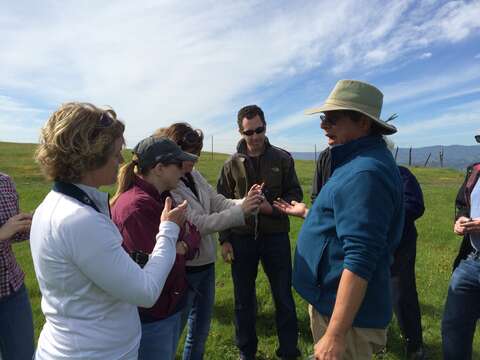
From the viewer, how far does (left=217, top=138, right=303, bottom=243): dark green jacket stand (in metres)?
4.30

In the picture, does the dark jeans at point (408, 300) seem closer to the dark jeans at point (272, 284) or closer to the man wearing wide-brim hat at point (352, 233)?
the dark jeans at point (272, 284)

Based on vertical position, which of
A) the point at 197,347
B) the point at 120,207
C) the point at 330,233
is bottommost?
the point at 197,347

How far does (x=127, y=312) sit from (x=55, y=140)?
3.35 feet

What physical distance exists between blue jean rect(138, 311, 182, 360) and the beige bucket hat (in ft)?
6.29

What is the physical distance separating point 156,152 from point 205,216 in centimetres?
89

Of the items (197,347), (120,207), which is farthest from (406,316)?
(120,207)

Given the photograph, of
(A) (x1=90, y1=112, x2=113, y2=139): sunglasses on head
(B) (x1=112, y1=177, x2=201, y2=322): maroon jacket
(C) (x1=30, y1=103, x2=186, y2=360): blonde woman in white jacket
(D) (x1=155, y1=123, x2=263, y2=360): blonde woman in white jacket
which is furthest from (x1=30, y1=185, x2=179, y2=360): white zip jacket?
(D) (x1=155, y1=123, x2=263, y2=360): blonde woman in white jacket

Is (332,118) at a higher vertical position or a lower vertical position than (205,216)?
higher

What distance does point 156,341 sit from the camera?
2572 mm

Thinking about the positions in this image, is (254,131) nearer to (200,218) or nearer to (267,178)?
(267,178)

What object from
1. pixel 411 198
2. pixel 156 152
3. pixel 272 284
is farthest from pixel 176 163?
pixel 411 198

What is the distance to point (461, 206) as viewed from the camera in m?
3.71

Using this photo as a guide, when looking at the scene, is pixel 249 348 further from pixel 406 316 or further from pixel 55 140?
pixel 55 140

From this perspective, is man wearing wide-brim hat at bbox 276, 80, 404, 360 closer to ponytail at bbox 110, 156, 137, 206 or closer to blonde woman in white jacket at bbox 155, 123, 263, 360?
blonde woman in white jacket at bbox 155, 123, 263, 360
